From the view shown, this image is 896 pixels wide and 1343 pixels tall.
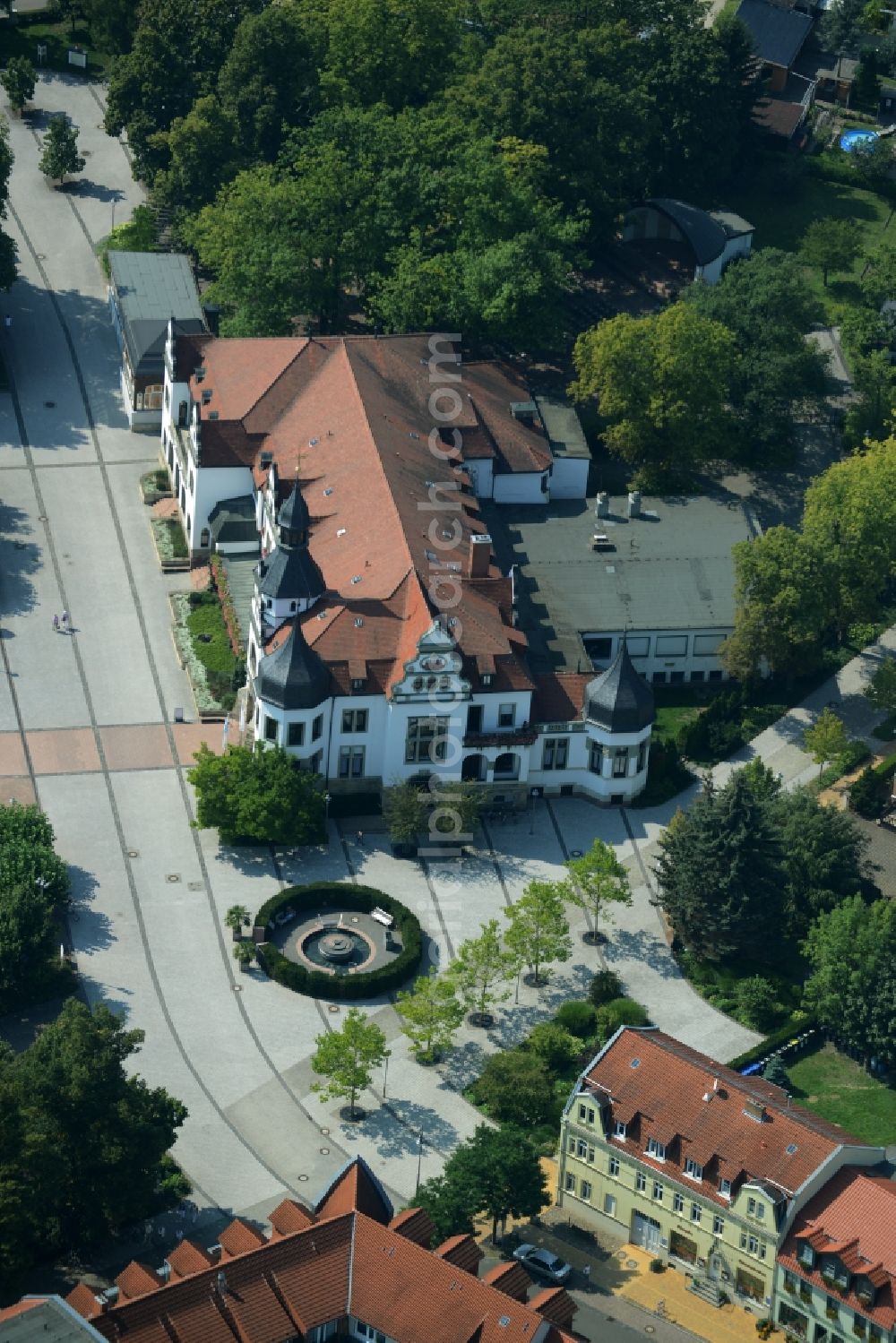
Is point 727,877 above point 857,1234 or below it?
above

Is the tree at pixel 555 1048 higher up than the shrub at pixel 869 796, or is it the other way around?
the shrub at pixel 869 796

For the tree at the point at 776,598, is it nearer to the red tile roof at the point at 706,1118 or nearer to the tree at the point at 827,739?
the tree at the point at 827,739

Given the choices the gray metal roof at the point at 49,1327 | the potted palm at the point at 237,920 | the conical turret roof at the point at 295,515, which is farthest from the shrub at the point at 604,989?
the gray metal roof at the point at 49,1327

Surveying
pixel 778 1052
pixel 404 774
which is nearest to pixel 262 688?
pixel 404 774

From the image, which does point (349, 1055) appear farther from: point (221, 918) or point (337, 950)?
point (221, 918)

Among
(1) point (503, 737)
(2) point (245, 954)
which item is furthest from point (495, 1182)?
(1) point (503, 737)

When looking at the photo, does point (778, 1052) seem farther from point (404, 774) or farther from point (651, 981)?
point (404, 774)

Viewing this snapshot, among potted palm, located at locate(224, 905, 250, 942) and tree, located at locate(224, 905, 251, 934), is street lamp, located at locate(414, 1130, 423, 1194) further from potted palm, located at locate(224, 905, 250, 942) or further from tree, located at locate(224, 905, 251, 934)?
tree, located at locate(224, 905, 251, 934)
